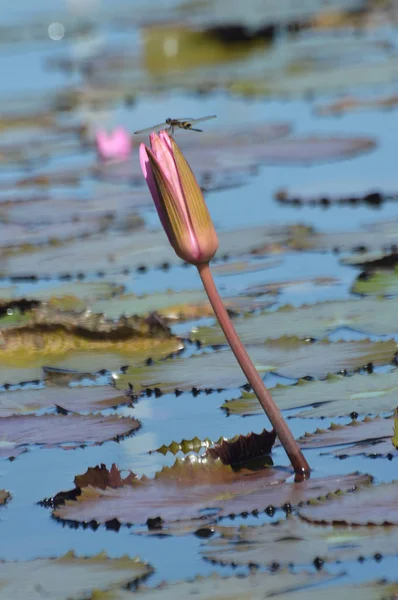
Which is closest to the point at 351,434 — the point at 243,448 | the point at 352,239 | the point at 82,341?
the point at 243,448

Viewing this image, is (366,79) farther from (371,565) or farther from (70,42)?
(371,565)

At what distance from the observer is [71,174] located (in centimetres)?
414

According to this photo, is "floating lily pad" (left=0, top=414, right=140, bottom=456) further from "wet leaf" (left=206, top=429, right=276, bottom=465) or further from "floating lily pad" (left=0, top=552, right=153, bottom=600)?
"floating lily pad" (left=0, top=552, right=153, bottom=600)

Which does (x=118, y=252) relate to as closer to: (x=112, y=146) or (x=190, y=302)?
(x=190, y=302)

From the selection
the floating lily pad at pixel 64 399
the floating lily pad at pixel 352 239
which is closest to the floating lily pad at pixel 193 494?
the floating lily pad at pixel 64 399

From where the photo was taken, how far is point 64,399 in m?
2.03

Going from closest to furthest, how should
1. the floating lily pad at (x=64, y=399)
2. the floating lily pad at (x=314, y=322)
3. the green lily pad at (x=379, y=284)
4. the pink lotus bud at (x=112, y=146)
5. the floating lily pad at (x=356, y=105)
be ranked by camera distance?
the floating lily pad at (x=64, y=399)
the floating lily pad at (x=314, y=322)
the green lily pad at (x=379, y=284)
the pink lotus bud at (x=112, y=146)
the floating lily pad at (x=356, y=105)

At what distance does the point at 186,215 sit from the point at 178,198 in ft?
0.08

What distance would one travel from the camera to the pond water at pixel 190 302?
4.87 feet

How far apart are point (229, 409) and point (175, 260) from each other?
3.59 feet

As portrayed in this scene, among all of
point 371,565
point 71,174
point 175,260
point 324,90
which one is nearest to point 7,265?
point 175,260

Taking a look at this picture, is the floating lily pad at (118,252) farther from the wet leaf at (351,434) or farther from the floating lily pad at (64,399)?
the wet leaf at (351,434)

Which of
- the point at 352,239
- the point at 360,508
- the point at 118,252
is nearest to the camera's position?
the point at 360,508

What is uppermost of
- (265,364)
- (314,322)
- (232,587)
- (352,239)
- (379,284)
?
(352,239)
